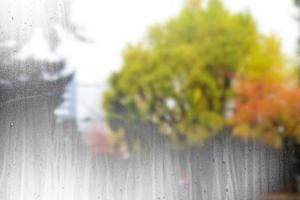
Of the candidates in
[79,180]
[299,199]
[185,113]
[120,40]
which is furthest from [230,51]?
[79,180]

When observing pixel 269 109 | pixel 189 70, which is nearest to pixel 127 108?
pixel 189 70

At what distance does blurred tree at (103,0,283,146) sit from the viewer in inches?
56.4

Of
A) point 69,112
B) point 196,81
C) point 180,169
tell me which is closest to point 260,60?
point 196,81

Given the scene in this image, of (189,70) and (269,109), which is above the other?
(189,70)

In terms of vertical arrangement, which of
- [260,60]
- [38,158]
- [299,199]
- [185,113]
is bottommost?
[299,199]

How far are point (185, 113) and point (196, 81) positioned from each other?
0.10 m

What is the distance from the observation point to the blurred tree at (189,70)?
4.70 ft

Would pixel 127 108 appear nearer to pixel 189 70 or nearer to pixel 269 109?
pixel 189 70

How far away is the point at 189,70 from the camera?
1.45m

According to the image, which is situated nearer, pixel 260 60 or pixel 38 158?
pixel 260 60

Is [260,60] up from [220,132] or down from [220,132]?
up

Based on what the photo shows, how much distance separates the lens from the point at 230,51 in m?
1.43

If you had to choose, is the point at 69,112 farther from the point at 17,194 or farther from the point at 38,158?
the point at 17,194

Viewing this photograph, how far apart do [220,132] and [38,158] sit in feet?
1.76
